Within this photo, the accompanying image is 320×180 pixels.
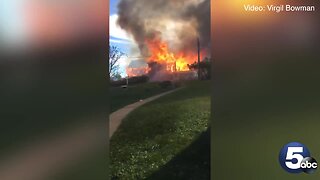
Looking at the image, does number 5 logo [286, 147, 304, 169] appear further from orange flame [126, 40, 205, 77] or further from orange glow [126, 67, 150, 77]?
orange glow [126, 67, 150, 77]

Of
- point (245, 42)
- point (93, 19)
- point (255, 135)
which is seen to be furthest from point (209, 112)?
point (93, 19)

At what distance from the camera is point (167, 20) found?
203 cm

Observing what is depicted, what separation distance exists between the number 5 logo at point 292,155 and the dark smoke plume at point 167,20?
2.47ft

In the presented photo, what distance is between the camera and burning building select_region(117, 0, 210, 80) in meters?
2.03

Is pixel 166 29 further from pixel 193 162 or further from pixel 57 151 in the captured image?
pixel 57 151

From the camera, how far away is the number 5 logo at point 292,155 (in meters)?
2.06

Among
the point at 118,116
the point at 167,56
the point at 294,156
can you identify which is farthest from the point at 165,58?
the point at 294,156

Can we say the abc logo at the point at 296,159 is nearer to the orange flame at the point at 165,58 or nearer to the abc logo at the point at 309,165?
the abc logo at the point at 309,165

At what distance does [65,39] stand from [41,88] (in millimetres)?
310

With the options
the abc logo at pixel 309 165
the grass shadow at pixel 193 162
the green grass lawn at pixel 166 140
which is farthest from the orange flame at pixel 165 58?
the abc logo at pixel 309 165

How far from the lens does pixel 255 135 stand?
6.79ft

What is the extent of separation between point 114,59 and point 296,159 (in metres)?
1.20

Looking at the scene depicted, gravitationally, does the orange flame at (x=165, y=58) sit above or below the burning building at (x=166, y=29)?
below

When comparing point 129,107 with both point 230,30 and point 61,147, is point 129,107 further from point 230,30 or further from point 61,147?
point 230,30
